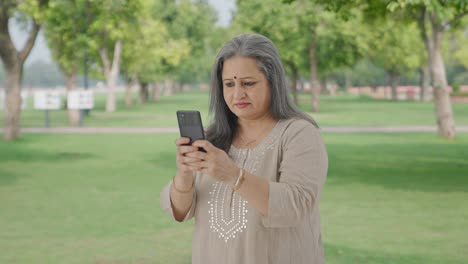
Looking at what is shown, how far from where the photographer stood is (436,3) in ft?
40.5

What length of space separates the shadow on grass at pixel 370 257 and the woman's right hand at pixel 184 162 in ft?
15.7

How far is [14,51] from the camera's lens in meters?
23.2

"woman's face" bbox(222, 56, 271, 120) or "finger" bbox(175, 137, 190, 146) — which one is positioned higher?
"woman's face" bbox(222, 56, 271, 120)

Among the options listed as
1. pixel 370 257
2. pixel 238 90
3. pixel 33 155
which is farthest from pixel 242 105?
pixel 33 155

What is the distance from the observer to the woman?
2904 millimetres

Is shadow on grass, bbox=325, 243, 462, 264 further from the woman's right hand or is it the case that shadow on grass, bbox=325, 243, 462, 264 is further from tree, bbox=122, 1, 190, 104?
tree, bbox=122, 1, 190, 104

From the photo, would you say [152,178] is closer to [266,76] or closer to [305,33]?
[266,76]

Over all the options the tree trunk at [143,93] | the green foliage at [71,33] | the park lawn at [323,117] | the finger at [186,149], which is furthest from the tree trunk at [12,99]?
the tree trunk at [143,93]

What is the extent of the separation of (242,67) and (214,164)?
0.49 m

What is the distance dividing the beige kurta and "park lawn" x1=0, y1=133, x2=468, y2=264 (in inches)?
183

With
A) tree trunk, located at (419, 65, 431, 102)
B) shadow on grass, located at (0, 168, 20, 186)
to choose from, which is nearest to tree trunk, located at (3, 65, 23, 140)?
shadow on grass, located at (0, 168, 20, 186)

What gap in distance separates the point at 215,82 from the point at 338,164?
1358 cm

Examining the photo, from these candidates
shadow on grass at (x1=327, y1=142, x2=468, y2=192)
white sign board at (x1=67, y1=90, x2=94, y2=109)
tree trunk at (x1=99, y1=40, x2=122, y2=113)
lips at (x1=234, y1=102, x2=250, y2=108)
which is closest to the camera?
lips at (x1=234, y1=102, x2=250, y2=108)

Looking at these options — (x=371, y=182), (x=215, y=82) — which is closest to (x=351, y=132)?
(x=371, y=182)
